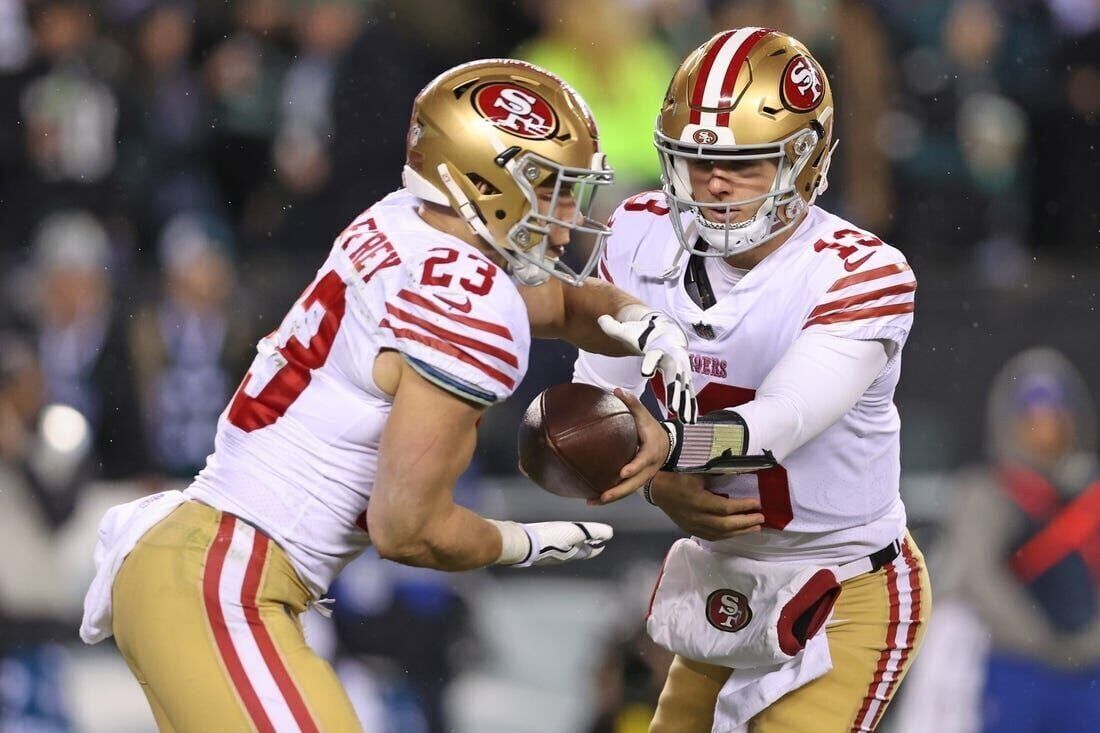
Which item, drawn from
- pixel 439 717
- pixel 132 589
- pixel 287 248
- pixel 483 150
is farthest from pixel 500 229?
pixel 287 248

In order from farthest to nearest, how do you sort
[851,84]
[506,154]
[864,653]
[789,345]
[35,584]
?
1. [851,84]
2. [35,584]
3. [864,653]
4. [789,345]
5. [506,154]

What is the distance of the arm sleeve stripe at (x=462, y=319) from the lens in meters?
2.76

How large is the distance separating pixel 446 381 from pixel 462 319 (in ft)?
0.35

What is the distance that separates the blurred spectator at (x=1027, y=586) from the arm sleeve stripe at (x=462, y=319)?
3167 millimetres

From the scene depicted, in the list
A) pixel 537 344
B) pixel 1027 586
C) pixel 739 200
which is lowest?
pixel 1027 586

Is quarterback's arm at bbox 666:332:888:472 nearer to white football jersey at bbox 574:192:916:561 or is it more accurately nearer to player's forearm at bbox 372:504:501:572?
white football jersey at bbox 574:192:916:561

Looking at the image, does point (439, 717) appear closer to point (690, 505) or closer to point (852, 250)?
point (690, 505)

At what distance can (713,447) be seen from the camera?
3.09 metres

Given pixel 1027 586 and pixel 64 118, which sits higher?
pixel 64 118

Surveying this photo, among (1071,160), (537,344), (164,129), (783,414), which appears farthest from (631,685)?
(164,129)

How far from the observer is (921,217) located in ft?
21.1

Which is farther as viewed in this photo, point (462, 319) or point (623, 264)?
point (623, 264)

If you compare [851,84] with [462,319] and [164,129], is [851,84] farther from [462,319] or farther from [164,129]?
[462,319]

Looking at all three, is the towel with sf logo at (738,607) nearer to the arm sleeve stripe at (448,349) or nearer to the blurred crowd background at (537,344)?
the arm sleeve stripe at (448,349)
